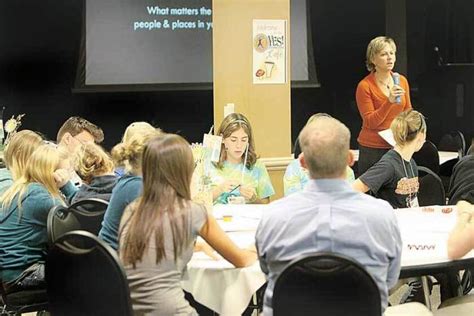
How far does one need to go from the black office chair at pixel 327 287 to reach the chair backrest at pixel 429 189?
2.25m

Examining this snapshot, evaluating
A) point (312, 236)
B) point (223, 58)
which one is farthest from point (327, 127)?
point (223, 58)

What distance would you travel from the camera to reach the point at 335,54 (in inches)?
365

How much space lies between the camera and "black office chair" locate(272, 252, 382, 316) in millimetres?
2283

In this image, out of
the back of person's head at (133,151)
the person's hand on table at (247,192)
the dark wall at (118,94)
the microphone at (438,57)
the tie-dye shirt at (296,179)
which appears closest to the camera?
the back of person's head at (133,151)

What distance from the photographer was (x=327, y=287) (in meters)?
2.30

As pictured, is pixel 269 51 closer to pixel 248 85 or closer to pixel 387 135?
pixel 248 85

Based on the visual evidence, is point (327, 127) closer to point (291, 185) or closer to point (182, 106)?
point (291, 185)

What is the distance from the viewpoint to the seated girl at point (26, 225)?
11.9 ft

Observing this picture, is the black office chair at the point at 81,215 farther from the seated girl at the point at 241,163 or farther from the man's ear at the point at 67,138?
the man's ear at the point at 67,138

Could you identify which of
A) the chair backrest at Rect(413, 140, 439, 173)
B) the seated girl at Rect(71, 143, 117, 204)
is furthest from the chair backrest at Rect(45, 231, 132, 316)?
the chair backrest at Rect(413, 140, 439, 173)

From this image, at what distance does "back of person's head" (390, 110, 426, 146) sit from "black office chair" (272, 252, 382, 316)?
2.06 m

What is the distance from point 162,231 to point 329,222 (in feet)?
2.03

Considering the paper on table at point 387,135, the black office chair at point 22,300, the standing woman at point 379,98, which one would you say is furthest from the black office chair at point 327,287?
the standing woman at point 379,98

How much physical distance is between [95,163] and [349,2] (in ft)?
19.1
